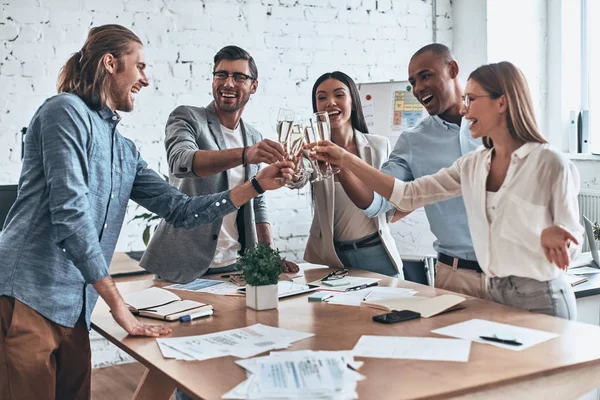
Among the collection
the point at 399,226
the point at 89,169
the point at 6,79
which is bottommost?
the point at 399,226

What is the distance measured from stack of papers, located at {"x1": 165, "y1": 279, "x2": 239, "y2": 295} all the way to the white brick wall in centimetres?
190

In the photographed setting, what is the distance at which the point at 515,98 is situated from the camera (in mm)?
1964

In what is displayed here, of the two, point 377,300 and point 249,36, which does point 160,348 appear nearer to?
point 377,300

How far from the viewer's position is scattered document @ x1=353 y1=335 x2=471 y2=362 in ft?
5.27

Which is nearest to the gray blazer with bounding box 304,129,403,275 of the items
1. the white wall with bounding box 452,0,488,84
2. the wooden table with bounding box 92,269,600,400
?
the wooden table with bounding box 92,269,600,400

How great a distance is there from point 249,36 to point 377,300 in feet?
9.39

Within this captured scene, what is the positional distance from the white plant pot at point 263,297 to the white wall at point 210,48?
2362 millimetres

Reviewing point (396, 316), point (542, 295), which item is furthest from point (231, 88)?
point (542, 295)

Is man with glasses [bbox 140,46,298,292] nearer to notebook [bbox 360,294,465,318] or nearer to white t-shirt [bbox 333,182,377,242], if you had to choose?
white t-shirt [bbox 333,182,377,242]

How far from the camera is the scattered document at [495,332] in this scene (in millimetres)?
1688

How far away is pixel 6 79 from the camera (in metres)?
3.93

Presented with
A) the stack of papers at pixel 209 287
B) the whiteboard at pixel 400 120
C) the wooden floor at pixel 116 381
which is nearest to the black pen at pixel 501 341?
the stack of papers at pixel 209 287

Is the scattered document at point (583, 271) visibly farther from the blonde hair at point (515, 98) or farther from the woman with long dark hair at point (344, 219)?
the blonde hair at point (515, 98)

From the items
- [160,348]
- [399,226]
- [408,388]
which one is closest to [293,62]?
[399,226]
